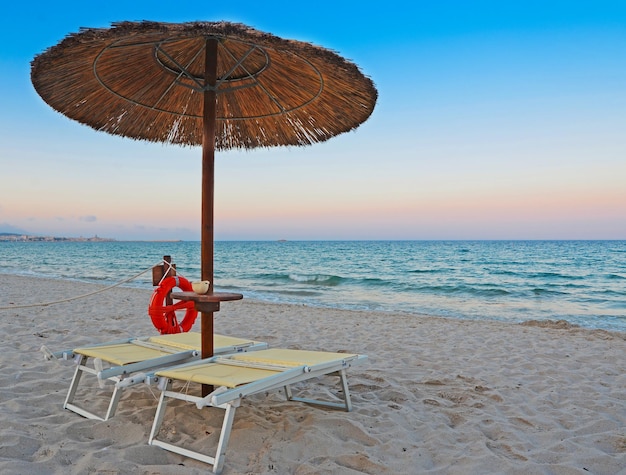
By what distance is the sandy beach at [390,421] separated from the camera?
7.23 feet

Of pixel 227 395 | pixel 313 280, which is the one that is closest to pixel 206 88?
pixel 227 395

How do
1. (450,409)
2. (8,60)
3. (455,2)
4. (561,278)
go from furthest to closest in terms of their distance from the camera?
1. (561,278)
2. (8,60)
3. (455,2)
4. (450,409)

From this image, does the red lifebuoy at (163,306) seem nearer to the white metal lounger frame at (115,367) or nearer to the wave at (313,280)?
the white metal lounger frame at (115,367)

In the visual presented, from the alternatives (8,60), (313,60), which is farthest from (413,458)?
(8,60)

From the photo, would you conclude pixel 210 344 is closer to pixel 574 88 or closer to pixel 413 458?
pixel 413 458

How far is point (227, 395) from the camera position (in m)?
1.98

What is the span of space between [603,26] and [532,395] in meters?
10.7

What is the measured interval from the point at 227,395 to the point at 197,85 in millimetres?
2308

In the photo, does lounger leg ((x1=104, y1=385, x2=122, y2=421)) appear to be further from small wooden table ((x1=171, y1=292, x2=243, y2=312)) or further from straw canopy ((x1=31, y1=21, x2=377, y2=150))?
straw canopy ((x1=31, y1=21, x2=377, y2=150))

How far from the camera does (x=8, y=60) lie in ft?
36.7

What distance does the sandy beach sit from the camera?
86.7 inches

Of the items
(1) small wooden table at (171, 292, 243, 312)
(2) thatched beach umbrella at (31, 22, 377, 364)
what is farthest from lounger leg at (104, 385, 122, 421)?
(1) small wooden table at (171, 292, 243, 312)

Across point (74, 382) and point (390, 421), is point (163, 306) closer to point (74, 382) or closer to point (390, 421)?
point (74, 382)

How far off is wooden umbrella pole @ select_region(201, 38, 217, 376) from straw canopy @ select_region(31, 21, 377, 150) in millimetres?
46
